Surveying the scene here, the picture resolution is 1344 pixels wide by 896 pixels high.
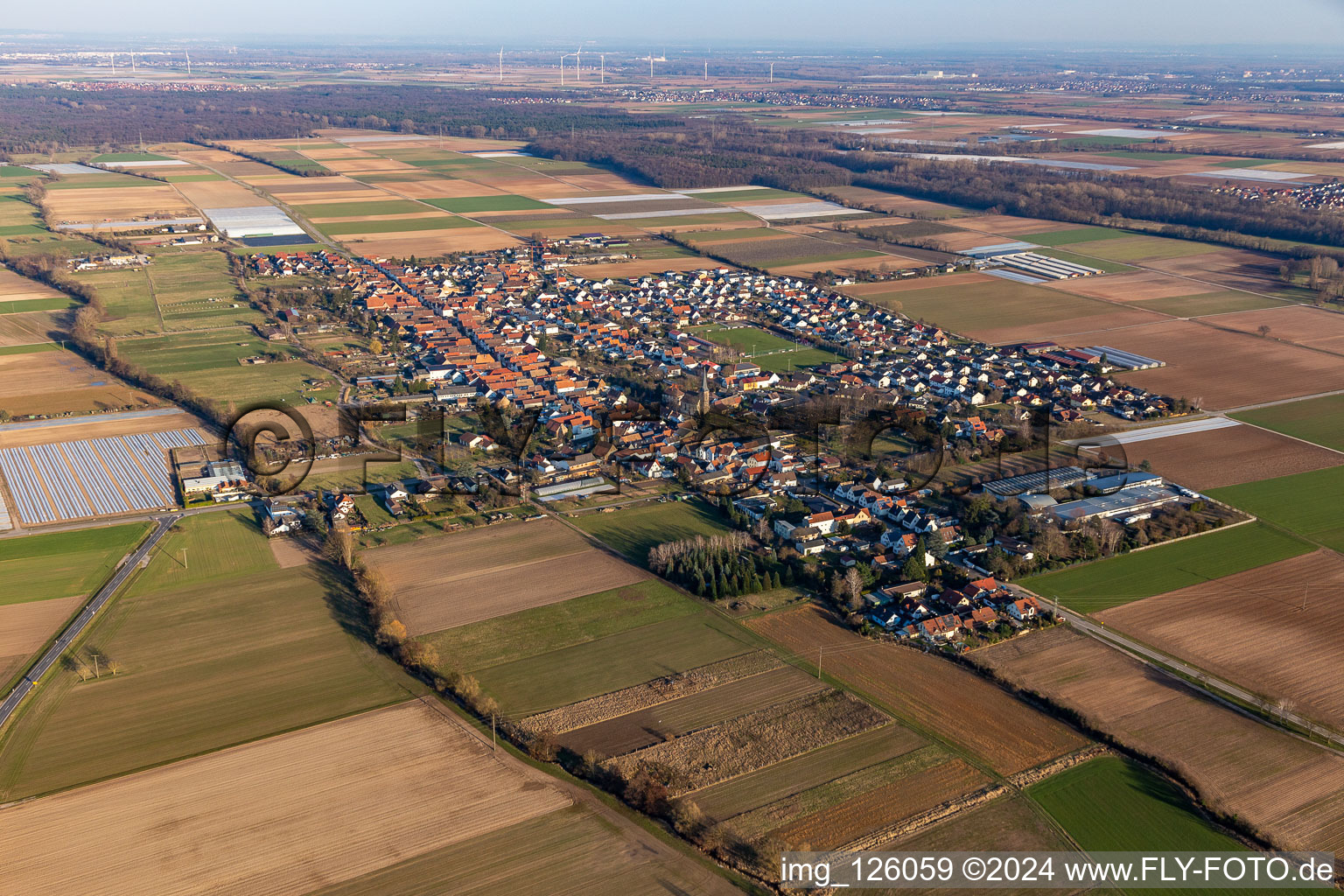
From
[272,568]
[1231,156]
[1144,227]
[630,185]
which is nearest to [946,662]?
[272,568]

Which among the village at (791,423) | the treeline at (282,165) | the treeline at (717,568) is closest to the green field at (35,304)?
the village at (791,423)

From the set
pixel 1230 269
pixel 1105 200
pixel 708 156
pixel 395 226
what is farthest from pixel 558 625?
pixel 708 156

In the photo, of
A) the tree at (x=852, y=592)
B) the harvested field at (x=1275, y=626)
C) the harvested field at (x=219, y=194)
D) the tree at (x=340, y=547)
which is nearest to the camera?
the harvested field at (x=1275, y=626)

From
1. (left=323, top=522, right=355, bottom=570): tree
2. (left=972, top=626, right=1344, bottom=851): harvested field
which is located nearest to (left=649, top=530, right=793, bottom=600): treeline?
(left=972, top=626, right=1344, bottom=851): harvested field

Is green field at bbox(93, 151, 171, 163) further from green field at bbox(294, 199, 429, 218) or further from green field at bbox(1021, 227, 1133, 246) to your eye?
green field at bbox(1021, 227, 1133, 246)

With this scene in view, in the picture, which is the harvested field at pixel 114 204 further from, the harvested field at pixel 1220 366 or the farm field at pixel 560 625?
the harvested field at pixel 1220 366

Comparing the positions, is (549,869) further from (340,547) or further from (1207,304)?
(1207,304)

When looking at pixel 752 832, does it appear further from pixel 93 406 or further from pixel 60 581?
pixel 93 406
